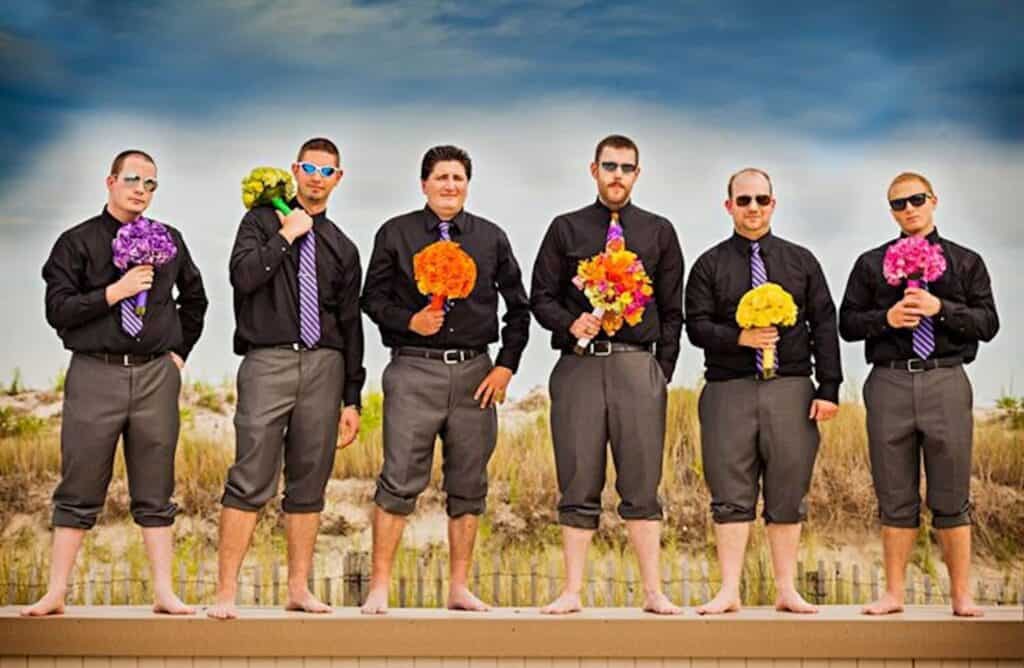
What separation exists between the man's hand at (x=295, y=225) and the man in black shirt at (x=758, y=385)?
1811 mm

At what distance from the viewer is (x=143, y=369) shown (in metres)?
7.08

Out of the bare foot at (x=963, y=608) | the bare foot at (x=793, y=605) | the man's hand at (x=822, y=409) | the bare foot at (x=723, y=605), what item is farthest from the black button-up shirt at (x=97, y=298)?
the bare foot at (x=963, y=608)

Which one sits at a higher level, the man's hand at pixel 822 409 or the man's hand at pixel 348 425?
the man's hand at pixel 822 409

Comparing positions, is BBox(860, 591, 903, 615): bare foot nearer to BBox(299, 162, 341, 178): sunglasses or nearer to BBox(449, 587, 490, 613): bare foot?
BBox(449, 587, 490, 613): bare foot

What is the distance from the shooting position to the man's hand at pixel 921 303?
706 centimetres

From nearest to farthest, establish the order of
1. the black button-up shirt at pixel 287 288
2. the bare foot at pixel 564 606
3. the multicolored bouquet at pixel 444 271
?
the multicolored bouquet at pixel 444 271 < the black button-up shirt at pixel 287 288 < the bare foot at pixel 564 606

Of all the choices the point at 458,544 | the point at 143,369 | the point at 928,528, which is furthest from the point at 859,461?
the point at 143,369

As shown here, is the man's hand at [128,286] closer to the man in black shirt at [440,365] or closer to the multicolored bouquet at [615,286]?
the man in black shirt at [440,365]

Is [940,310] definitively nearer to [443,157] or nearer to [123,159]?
[443,157]

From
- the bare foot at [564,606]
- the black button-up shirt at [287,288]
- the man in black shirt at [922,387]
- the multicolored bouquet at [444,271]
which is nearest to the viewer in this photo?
the multicolored bouquet at [444,271]

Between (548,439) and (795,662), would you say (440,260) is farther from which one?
(548,439)

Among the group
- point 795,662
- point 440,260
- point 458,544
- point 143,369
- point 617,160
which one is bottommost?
point 795,662

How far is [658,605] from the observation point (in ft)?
23.7

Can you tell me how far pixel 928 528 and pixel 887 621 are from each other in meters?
4.79
